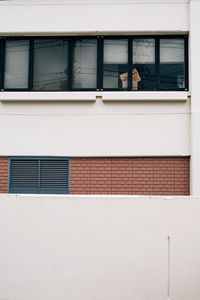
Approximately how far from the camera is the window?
838 centimetres

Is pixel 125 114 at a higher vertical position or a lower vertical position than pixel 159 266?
higher

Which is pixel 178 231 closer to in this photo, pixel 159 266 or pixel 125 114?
pixel 159 266

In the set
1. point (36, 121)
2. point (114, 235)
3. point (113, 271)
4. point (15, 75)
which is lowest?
point (113, 271)

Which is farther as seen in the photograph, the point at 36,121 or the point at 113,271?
the point at 36,121

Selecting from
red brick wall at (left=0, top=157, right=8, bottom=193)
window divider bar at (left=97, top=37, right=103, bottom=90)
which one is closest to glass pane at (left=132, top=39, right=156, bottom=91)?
window divider bar at (left=97, top=37, right=103, bottom=90)

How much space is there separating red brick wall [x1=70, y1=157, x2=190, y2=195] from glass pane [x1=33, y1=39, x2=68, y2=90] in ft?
6.44

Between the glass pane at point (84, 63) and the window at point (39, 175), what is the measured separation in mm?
1823

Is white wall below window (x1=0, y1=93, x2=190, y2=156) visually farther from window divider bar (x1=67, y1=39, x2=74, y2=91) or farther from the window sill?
window divider bar (x1=67, y1=39, x2=74, y2=91)

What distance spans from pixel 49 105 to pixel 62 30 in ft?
5.61

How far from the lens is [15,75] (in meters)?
8.59

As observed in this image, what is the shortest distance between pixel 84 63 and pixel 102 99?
98 centimetres

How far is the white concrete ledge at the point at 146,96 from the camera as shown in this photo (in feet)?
26.8

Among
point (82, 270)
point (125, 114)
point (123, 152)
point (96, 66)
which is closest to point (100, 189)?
point (123, 152)

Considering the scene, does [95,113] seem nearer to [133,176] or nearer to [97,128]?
[97,128]
